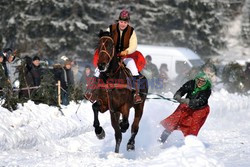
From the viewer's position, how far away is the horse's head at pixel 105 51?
414 inches

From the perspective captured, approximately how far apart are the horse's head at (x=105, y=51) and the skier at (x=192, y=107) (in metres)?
2.42

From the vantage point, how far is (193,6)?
41438mm

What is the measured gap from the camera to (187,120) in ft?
43.0

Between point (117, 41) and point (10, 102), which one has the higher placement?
point (117, 41)

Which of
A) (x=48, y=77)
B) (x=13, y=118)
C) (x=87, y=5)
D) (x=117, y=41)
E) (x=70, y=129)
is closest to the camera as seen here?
(x=117, y=41)

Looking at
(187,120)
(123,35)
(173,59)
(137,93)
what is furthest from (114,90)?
(173,59)

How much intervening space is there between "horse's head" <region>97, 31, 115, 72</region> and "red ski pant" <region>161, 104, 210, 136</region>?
299 cm

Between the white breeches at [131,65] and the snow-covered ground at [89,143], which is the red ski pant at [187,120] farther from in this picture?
the white breeches at [131,65]

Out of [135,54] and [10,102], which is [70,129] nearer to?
[10,102]

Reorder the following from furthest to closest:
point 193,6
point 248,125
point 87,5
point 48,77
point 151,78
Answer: point 193,6 → point 87,5 → point 151,78 → point 248,125 → point 48,77

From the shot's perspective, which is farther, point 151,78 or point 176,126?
point 151,78

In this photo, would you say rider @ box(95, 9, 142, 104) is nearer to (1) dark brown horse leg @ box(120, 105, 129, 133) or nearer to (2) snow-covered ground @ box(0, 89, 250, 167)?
(1) dark brown horse leg @ box(120, 105, 129, 133)

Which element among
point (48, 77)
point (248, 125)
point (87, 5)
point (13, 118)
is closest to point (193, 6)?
point (87, 5)

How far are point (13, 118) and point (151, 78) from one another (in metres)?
9.84
